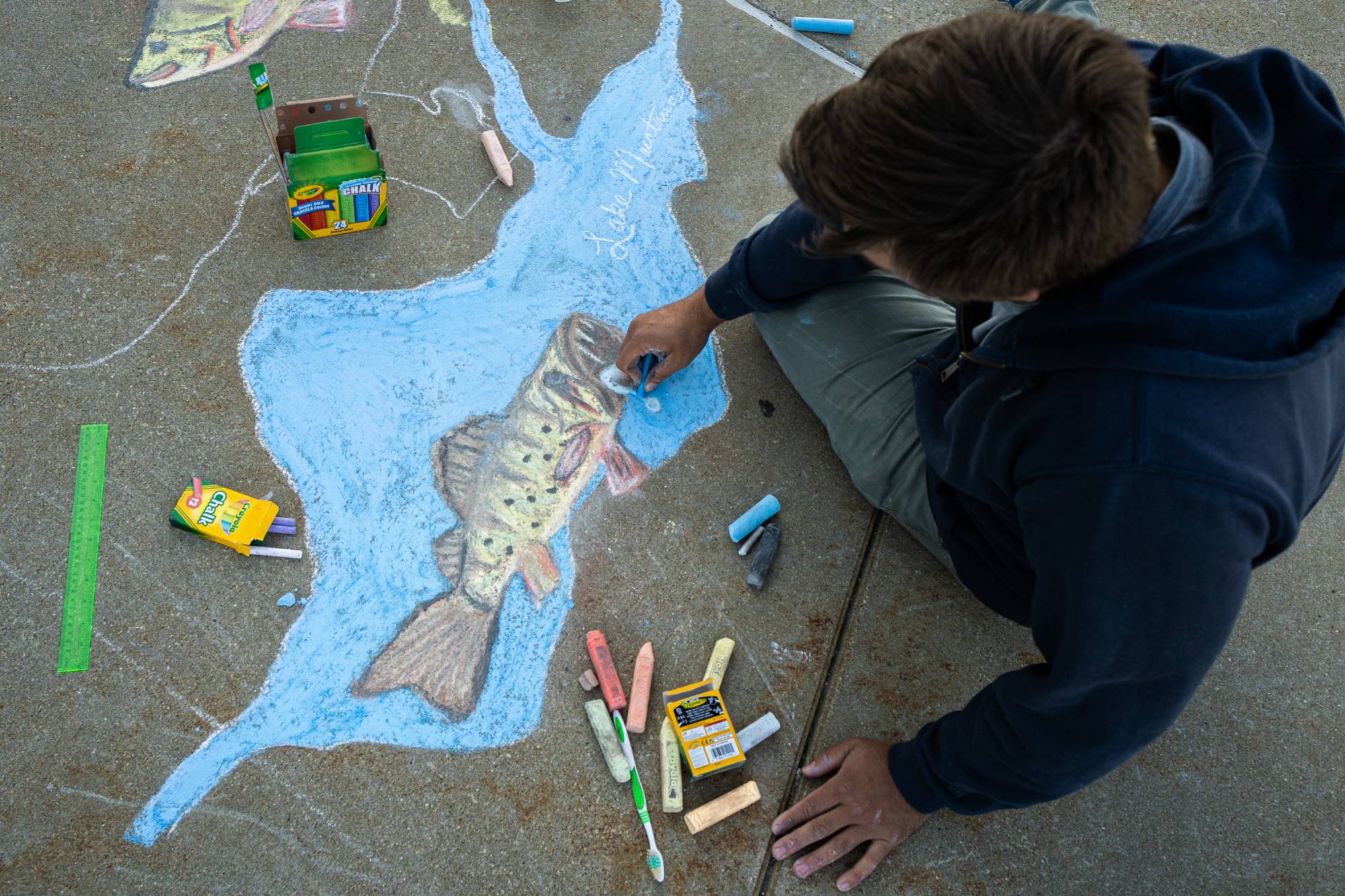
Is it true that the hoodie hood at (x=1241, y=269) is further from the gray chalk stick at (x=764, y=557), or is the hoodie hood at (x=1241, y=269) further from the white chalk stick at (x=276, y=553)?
the white chalk stick at (x=276, y=553)

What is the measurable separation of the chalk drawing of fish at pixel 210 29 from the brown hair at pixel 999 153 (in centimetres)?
236

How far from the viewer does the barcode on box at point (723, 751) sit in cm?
205

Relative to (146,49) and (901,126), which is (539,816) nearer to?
(901,126)

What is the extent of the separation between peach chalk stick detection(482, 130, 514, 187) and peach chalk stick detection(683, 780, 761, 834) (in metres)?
1.86

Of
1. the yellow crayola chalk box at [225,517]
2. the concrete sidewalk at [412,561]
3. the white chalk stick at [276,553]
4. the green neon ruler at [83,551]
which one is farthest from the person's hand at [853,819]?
the green neon ruler at [83,551]

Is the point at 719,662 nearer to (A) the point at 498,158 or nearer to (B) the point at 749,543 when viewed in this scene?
(B) the point at 749,543

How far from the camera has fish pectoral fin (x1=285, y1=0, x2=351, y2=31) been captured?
291 cm

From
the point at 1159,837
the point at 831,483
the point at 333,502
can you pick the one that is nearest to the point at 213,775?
the point at 333,502

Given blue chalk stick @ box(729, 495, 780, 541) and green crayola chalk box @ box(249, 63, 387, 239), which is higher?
green crayola chalk box @ box(249, 63, 387, 239)

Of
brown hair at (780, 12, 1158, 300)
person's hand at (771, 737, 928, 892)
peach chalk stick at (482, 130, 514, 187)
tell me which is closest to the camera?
brown hair at (780, 12, 1158, 300)

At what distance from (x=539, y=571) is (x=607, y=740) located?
45 centimetres

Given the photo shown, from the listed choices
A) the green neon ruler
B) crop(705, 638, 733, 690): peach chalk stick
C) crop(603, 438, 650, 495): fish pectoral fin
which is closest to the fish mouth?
the green neon ruler

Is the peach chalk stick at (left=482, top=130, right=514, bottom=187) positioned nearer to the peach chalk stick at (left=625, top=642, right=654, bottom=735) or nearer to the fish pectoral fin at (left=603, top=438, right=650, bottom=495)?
the fish pectoral fin at (left=603, top=438, right=650, bottom=495)

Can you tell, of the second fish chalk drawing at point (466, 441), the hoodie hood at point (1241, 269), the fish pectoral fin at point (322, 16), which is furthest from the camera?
the fish pectoral fin at point (322, 16)
